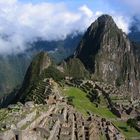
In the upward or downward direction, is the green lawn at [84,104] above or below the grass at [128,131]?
above

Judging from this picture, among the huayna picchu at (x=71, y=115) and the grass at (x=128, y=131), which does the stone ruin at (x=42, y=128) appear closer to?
the huayna picchu at (x=71, y=115)

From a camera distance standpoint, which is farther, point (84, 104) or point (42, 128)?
point (84, 104)

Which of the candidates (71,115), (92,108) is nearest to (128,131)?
(71,115)

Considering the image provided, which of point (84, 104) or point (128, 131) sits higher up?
point (84, 104)

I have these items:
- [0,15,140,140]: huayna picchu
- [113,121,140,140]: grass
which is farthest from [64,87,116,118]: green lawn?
[113,121,140,140]: grass

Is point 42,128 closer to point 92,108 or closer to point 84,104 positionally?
point 92,108

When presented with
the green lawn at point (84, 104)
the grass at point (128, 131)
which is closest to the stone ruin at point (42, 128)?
the grass at point (128, 131)

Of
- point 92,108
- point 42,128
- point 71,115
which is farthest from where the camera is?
point 92,108

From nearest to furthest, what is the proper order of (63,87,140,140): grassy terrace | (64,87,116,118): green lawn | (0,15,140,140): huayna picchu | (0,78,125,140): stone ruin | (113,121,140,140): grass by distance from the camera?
(0,78,125,140): stone ruin
(0,15,140,140): huayna picchu
(113,121,140,140): grass
(63,87,140,140): grassy terrace
(64,87,116,118): green lawn

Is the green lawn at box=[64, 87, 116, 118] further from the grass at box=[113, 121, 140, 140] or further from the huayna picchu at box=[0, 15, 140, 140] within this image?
the grass at box=[113, 121, 140, 140]
